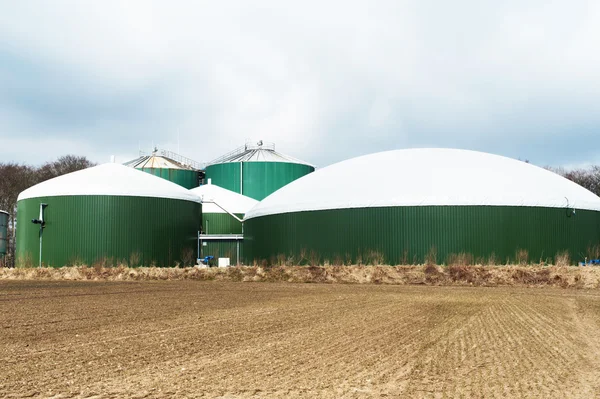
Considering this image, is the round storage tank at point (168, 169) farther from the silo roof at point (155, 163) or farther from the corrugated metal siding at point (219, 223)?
the corrugated metal siding at point (219, 223)

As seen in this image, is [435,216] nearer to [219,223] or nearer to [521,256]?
[521,256]

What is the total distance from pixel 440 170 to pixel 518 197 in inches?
186

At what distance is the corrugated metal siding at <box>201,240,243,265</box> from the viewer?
156 ft

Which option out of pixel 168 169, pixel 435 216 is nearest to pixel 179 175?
pixel 168 169

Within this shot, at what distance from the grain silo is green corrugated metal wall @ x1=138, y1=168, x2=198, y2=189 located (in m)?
9.16

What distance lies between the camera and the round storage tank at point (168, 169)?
64.9 metres

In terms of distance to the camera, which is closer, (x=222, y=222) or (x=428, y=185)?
(x=428, y=185)

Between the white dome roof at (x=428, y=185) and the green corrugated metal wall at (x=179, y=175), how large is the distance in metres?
26.2

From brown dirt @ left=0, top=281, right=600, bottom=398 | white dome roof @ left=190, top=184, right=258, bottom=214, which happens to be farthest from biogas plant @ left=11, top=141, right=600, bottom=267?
brown dirt @ left=0, top=281, right=600, bottom=398

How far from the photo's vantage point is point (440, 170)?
36.5 meters

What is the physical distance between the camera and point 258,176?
211 feet

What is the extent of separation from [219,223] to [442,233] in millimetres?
23526

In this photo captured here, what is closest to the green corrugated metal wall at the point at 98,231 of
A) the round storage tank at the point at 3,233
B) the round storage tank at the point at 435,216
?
the round storage tank at the point at 3,233

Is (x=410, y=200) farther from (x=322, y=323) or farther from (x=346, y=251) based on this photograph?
(x=322, y=323)
